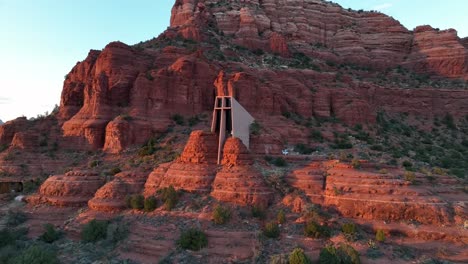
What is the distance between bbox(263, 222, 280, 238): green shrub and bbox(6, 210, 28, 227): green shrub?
59.7ft

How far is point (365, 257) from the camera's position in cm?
1900

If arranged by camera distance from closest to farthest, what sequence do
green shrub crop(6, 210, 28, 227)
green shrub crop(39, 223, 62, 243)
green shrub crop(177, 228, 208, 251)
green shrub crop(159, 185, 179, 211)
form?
green shrub crop(177, 228, 208, 251), green shrub crop(39, 223, 62, 243), green shrub crop(159, 185, 179, 211), green shrub crop(6, 210, 28, 227)

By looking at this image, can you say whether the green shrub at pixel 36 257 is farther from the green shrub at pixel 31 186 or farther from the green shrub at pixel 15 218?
the green shrub at pixel 31 186

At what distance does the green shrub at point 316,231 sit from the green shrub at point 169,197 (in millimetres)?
9243

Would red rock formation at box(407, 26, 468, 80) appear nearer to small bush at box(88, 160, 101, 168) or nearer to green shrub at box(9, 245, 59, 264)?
small bush at box(88, 160, 101, 168)

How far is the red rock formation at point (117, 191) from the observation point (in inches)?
1027

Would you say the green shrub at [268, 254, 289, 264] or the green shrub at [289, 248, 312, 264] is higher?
the green shrub at [289, 248, 312, 264]

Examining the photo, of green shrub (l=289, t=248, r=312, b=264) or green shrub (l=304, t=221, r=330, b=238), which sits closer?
green shrub (l=289, t=248, r=312, b=264)

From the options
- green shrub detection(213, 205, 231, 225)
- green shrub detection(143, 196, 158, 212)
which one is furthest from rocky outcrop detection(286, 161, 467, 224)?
green shrub detection(143, 196, 158, 212)

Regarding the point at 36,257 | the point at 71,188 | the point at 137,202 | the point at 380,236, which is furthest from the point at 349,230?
the point at 71,188

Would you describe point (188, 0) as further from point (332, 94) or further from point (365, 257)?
point (365, 257)

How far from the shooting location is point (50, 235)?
23812 mm

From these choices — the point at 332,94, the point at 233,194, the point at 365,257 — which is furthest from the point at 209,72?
the point at 365,257

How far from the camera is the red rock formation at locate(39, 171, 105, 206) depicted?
27.3 meters
